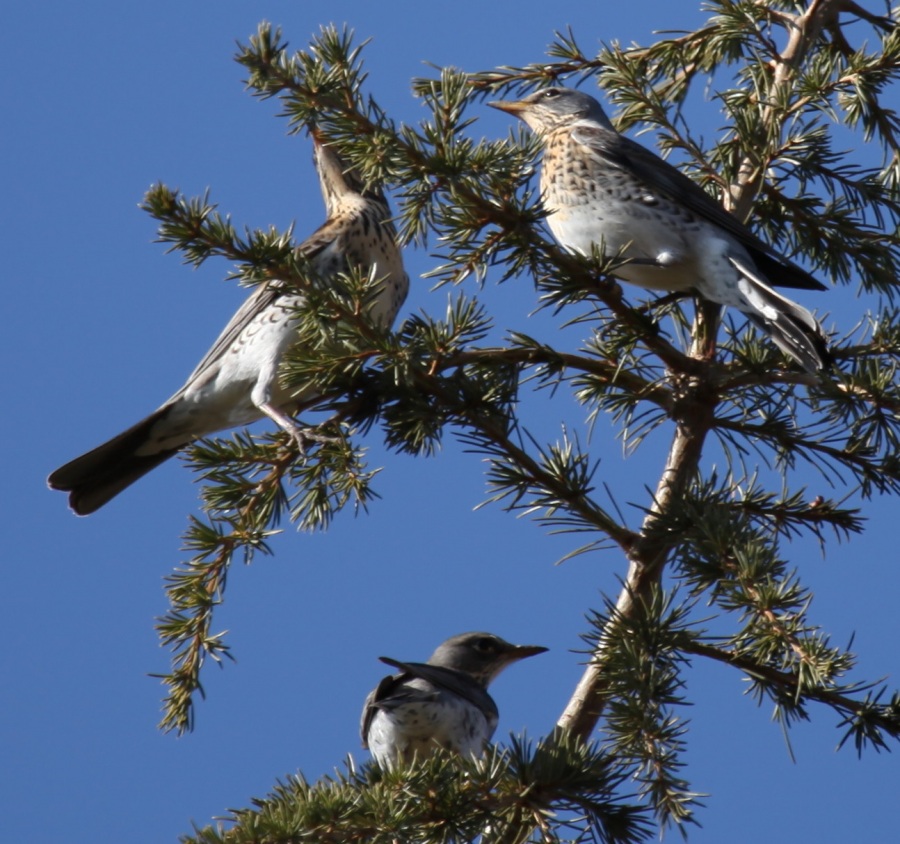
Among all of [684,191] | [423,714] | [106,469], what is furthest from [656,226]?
[106,469]

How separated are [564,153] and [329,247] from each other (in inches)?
32.6

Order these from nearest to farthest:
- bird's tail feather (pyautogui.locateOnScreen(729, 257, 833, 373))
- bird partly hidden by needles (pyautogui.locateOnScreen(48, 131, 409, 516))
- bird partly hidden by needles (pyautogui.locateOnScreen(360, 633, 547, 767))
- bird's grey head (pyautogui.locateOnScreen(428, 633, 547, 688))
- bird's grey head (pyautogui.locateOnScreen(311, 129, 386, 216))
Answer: bird's tail feather (pyautogui.locateOnScreen(729, 257, 833, 373)), bird partly hidden by needles (pyautogui.locateOnScreen(360, 633, 547, 767)), bird partly hidden by needles (pyautogui.locateOnScreen(48, 131, 409, 516)), bird's grey head (pyautogui.locateOnScreen(428, 633, 547, 688)), bird's grey head (pyautogui.locateOnScreen(311, 129, 386, 216))

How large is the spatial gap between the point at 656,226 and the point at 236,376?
1385mm

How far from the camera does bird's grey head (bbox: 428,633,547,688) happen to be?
411 cm

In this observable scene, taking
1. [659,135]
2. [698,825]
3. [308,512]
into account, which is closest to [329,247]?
[659,135]

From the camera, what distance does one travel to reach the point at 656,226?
3857 mm

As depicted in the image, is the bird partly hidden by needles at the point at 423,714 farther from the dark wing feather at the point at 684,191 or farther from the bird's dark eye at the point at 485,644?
the dark wing feather at the point at 684,191

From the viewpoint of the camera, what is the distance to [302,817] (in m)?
2.30

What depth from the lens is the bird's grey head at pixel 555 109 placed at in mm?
4395

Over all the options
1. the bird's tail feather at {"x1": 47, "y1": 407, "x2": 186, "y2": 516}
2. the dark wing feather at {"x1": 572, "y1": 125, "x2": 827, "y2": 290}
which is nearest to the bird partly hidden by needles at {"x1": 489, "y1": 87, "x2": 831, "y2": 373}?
the dark wing feather at {"x1": 572, "y1": 125, "x2": 827, "y2": 290}

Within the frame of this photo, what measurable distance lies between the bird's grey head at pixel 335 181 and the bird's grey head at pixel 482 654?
1605 millimetres

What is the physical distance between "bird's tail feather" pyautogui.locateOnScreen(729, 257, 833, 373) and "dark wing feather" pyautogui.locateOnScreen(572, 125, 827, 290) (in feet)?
0.36

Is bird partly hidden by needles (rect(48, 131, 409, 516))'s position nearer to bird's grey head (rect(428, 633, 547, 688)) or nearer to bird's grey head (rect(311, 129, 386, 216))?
bird's grey head (rect(311, 129, 386, 216))

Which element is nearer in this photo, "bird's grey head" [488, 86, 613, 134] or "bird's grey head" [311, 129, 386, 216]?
"bird's grey head" [488, 86, 613, 134]
